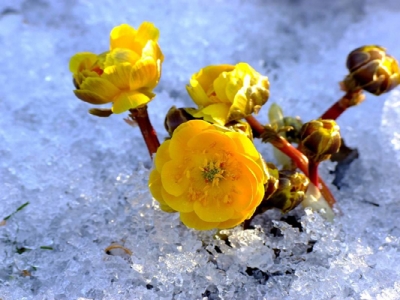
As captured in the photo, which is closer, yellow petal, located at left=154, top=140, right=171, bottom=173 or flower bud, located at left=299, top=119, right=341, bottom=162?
yellow petal, located at left=154, top=140, right=171, bottom=173

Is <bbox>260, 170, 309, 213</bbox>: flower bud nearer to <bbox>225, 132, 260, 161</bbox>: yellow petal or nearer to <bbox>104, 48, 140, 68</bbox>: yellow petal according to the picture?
<bbox>225, 132, 260, 161</bbox>: yellow petal

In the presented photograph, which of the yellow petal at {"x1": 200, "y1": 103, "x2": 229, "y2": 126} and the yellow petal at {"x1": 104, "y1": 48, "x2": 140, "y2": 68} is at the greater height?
the yellow petal at {"x1": 104, "y1": 48, "x2": 140, "y2": 68}

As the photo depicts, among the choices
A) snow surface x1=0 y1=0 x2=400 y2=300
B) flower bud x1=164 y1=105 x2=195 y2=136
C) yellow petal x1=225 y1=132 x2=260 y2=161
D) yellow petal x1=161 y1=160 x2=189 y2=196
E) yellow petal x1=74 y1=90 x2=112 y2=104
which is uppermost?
yellow petal x1=225 y1=132 x2=260 y2=161

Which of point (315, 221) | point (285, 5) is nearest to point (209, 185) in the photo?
point (315, 221)

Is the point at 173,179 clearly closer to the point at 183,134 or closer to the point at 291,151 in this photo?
the point at 183,134

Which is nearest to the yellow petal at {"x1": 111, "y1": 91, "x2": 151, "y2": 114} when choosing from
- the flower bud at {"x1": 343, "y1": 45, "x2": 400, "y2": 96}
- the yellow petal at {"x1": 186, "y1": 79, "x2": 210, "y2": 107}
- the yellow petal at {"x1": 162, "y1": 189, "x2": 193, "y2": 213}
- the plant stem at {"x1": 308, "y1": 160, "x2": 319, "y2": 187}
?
the yellow petal at {"x1": 186, "y1": 79, "x2": 210, "y2": 107}

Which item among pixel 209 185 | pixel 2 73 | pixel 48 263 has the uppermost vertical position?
pixel 209 185

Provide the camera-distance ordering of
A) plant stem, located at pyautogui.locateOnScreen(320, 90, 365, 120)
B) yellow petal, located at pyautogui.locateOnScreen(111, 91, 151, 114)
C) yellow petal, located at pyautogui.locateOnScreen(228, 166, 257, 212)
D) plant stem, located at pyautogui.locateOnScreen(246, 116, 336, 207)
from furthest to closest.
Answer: plant stem, located at pyautogui.locateOnScreen(320, 90, 365, 120) → plant stem, located at pyautogui.locateOnScreen(246, 116, 336, 207) → yellow petal, located at pyautogui.locateOnScreen(111, 91, 151, 114) → yellow petal, located at pyautogui.locateOnScreen(228, 166, 257, 212)

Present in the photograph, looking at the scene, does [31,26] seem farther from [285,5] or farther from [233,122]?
[233,122]

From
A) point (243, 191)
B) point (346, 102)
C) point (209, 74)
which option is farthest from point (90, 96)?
point (346, 102)
